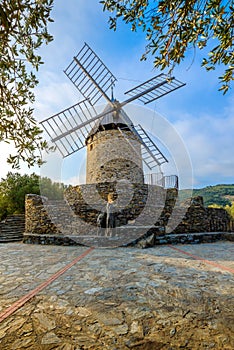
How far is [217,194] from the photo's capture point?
110 ft

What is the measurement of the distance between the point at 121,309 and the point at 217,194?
35661 millimetres

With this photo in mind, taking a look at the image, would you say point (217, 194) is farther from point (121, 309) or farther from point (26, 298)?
point (26, 298)

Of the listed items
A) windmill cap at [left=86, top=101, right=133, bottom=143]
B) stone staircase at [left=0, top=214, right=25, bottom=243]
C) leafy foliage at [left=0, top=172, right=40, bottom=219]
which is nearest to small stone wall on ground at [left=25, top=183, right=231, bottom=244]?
stone staircase at [left=0, top=214, right=25, bottom=243]

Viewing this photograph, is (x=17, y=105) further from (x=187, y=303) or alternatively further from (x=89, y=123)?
(x=89, y=123)

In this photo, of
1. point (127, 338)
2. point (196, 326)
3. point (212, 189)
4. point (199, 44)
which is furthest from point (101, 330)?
point (212, 189)

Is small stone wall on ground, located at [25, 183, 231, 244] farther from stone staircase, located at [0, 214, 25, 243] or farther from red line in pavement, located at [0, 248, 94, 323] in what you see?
red line in pavement, located at [0, 248, 94, 323]

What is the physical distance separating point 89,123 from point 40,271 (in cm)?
1074

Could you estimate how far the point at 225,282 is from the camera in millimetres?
3107

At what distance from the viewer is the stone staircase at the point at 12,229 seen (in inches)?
389

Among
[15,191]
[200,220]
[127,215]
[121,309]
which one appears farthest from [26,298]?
[15,191]

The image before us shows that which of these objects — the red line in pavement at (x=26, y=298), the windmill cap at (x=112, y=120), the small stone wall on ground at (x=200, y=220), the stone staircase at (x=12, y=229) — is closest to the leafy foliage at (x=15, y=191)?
the stone staircase at (x=12, y=229)

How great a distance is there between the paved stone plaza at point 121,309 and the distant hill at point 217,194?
2879 cm

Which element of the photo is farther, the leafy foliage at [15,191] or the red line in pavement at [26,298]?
the leafy foliage at [15,191]

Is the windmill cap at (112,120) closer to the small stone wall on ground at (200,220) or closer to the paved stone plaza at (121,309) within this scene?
the small stone wall on ground at (200,220)
